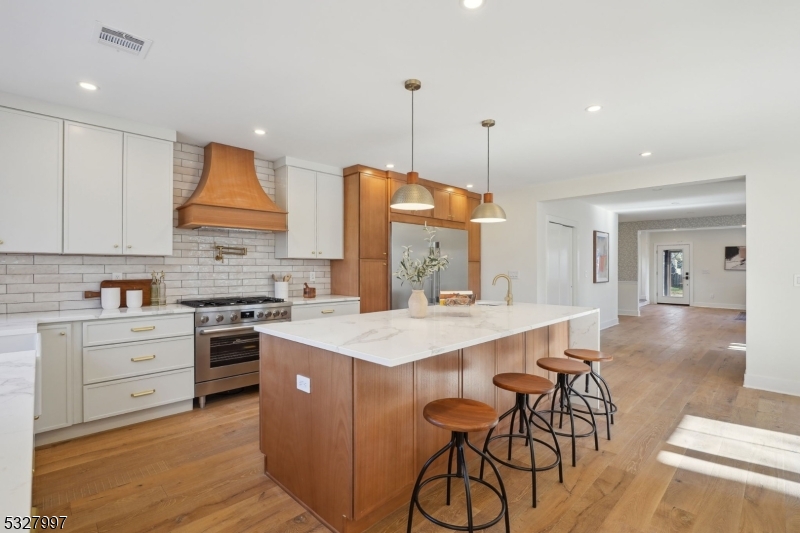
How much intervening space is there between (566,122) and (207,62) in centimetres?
269

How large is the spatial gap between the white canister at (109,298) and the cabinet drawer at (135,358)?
18.6 inches

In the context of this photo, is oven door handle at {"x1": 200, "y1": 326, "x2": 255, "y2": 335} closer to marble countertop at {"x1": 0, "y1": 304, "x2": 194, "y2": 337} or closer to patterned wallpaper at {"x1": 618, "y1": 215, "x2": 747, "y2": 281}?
Result: marble countertop at {"x1": 0, "y1": 304, "x2": 194, "y2": 337}

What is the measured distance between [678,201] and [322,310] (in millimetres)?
6869

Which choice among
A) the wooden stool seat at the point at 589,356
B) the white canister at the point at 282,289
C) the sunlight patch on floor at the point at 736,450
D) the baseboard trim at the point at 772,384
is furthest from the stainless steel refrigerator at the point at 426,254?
the baseboard trim at the point at 772,384

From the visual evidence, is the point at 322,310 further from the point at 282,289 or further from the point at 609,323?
the point at 609,323

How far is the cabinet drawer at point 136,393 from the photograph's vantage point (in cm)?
290

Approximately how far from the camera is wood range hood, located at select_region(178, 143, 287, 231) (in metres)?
3.59

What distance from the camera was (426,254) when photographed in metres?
5.13

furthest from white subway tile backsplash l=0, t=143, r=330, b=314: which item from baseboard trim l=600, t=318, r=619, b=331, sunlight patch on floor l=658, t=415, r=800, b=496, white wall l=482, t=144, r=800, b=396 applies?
baseboard trim l=600, t=318, r=619, b=331

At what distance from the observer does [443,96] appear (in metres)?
2.78

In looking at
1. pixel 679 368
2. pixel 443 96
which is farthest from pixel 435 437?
pixel 679 368

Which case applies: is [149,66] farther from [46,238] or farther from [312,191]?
[312,191]

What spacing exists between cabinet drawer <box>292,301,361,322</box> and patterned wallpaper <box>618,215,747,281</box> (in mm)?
8147

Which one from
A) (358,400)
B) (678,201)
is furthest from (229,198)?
(678,201)
